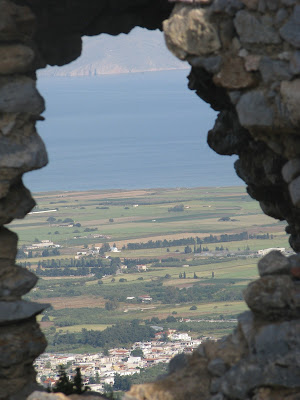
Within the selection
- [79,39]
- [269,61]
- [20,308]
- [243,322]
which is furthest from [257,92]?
[79,39]

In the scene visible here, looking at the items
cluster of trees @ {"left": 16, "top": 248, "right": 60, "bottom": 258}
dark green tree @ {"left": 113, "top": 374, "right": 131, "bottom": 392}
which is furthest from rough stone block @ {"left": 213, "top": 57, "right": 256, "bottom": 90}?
cluster of trees @ {"left": 16, "top": 248, "right": 60, "bottom": 258}

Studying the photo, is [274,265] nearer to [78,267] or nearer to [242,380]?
[242,380]

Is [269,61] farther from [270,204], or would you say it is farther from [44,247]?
[44,247]

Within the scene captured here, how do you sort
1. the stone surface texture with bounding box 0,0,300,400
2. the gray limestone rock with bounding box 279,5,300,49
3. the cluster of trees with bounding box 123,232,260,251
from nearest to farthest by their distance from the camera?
the stone surface texture with bounding box 0,0,300,400 → the gray limestone rock with bounding box 279,5,300,49 → the cluster of trees with bounding box 123,232,260,251

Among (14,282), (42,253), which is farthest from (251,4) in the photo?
(42,253)

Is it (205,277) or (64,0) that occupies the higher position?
(64,0)

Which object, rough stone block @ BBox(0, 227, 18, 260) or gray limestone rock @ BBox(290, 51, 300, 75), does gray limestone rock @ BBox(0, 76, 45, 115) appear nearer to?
rough stone block @ BBox(0, 227, 18, 260)
